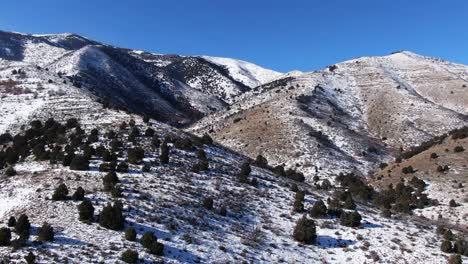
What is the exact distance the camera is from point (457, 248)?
30.4 meters

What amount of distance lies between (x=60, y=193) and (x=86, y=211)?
3.62 metres

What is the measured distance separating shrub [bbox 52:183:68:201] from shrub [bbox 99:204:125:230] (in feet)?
13.3

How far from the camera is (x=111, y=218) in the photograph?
25641mm

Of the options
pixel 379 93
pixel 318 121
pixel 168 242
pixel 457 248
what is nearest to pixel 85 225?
pixel 168 242

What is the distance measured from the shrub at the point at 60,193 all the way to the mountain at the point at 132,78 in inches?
2224

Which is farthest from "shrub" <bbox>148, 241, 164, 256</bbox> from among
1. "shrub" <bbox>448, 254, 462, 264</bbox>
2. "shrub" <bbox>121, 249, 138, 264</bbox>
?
"shrub" <bbox>448, 254, 462, 264</bbox>

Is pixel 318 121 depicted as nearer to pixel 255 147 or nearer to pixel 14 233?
pixel 255 147

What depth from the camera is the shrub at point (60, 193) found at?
2856cm

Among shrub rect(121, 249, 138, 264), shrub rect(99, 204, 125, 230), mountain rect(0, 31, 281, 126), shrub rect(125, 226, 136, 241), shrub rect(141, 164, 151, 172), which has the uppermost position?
mountain rect(0, 31, 281, 126)

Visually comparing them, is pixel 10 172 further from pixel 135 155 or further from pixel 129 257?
pixel 129 257

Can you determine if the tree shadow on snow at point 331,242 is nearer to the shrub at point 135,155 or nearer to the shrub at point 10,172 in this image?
the shrub at point 135,155

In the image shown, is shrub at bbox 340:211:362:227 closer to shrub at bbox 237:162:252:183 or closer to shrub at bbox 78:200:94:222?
shrub at bbox 237:162:252:183

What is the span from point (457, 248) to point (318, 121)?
2042 inches

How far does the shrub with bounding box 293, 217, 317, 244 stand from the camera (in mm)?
29859
